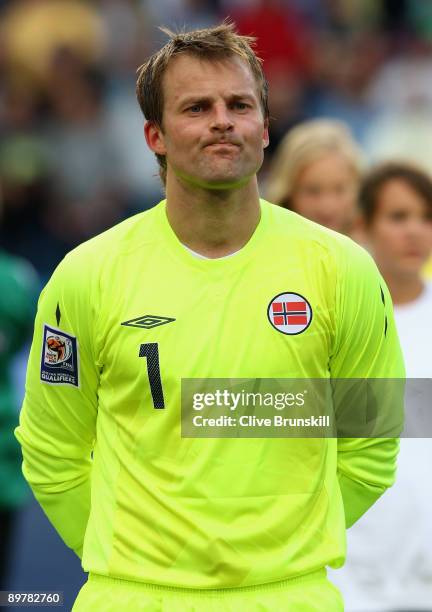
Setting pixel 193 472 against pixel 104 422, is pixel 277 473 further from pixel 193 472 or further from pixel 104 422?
pixel 104 422

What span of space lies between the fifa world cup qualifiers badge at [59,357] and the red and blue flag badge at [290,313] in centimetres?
60

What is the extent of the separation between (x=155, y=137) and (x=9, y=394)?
320 centimetres

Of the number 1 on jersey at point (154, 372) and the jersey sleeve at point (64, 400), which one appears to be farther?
the jersey sleeve at point (64, 400)

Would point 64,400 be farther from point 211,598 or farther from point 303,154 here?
point 303,154

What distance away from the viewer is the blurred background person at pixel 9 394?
702cm

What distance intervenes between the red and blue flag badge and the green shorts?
72cm

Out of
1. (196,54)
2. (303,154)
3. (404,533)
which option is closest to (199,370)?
(196,54)

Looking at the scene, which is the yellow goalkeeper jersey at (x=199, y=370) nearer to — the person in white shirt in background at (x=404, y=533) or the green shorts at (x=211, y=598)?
the green shorts at (x=211, y=598)

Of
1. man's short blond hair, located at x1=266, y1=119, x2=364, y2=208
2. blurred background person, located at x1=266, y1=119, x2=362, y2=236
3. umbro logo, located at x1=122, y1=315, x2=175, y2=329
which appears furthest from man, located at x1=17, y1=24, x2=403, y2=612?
man's short blond hair, located at x1=266, y1=119, x2=364, y2=208

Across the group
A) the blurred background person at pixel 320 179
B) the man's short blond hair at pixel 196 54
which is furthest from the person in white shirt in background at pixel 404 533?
the man's short blond hair at pixel 196 54

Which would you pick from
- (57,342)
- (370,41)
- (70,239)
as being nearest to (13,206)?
(70,239)

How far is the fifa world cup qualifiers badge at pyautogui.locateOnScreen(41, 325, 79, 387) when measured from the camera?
400cm

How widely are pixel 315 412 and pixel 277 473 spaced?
0.22 meters

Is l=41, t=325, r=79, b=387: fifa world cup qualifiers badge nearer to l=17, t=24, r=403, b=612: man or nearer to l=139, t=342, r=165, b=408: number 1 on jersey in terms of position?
l=17, t=24, r=403, b=612: man
